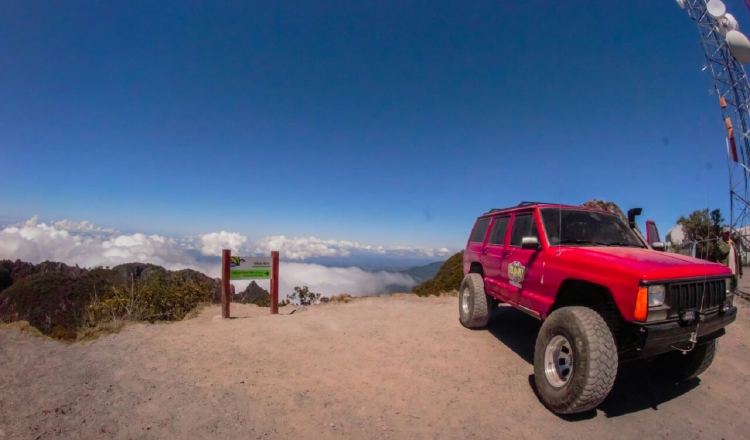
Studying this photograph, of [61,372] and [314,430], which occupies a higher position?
[61,372]

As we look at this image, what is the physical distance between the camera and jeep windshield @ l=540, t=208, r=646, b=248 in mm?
4734

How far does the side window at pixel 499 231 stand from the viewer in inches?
239

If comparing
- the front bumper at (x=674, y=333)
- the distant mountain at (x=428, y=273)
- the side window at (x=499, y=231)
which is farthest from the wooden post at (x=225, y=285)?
the distant mountain at (x=428, y=273)

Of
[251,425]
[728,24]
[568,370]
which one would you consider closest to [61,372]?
[251,425]

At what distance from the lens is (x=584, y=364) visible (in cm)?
333

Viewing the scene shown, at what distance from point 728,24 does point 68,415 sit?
25361 millimetres

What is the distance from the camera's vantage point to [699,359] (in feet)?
13.4

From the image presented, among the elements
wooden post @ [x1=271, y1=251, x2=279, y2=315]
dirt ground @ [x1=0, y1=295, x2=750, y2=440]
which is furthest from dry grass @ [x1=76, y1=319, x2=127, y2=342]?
wooden post @ [x1=271, y1=251, x2=279, y2=315]

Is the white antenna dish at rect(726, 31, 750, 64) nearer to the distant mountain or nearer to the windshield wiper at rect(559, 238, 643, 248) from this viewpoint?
the distant mountain

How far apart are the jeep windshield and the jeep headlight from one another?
1.35m

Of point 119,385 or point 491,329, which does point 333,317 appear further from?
point 119,385

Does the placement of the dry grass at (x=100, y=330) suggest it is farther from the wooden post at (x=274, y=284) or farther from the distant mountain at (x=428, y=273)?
the distant mountain at (x=428, y=273)

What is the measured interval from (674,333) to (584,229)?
74.3 inches

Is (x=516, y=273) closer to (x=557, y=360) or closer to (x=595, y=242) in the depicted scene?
(x=595, y=242)
